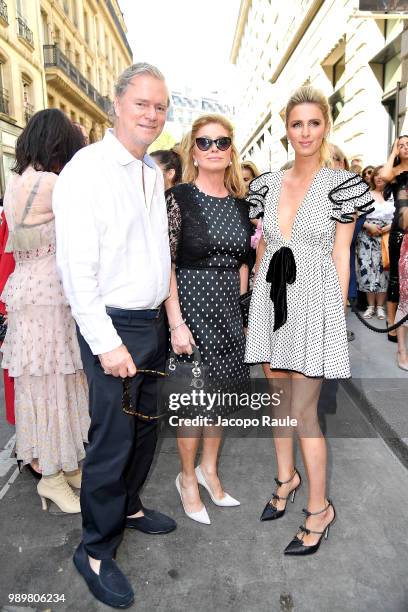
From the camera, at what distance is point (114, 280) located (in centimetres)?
183

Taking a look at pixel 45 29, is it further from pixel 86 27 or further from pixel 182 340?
pixel 182 340

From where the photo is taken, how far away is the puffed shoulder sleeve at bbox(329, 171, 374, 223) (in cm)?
209

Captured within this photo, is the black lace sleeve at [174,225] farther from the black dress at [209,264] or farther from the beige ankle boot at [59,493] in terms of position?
the beige ankle boot at [59,493]

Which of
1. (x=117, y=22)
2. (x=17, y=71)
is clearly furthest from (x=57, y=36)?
(x=117, y=22)

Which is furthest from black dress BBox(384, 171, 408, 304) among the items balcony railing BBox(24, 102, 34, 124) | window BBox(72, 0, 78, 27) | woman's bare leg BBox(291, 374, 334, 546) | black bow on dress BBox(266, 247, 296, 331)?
window BBox(72, 0, 78, 27)

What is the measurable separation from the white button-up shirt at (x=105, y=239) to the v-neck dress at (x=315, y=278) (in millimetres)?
626

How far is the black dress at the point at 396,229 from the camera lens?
470 centimetres

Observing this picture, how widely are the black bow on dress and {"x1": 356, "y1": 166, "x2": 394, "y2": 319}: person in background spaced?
15.2ft

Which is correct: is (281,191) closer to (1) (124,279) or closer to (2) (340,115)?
(1) (124,279)

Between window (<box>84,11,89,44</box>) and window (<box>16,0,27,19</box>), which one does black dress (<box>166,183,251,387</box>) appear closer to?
window (<box>16,0,27,19</box>)

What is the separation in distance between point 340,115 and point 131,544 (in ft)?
37.7

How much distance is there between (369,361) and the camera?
4777 millimetres

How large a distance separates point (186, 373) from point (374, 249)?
16.6 ft

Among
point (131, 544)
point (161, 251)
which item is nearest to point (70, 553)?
point (131, 544)
